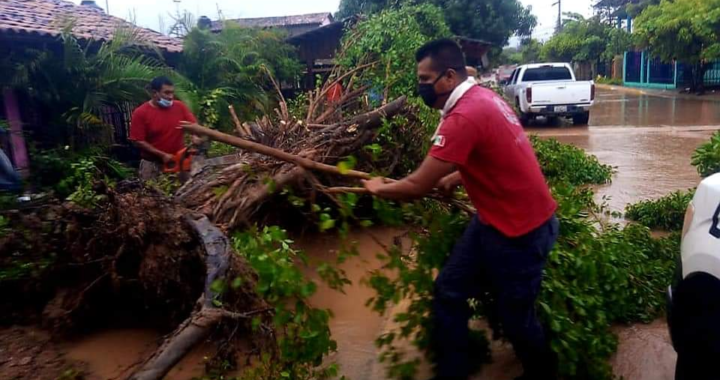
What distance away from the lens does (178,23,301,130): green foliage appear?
1053cm

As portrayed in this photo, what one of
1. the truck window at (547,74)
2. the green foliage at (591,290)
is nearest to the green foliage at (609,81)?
the truck window at (547,74)

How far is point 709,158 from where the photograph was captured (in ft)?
20.7

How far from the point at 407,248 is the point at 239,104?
780 cm

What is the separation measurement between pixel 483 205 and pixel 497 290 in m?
0.42

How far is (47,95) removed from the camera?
838cm

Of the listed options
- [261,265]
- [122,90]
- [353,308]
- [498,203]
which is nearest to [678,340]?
[498,203]

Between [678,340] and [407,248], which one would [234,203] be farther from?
[678,340]

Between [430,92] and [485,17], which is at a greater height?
[485,17]

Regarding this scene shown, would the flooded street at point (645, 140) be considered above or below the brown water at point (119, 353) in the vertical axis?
→ below

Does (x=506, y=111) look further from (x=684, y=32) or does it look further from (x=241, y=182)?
(x=684, y=32)

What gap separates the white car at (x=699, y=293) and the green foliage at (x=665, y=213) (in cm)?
374

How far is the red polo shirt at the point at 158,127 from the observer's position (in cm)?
611

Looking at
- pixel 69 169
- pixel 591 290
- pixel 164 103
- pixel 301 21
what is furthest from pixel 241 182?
pixel 301 21

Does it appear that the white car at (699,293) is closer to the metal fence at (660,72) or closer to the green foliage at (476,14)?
the green foliage at (476,14)
